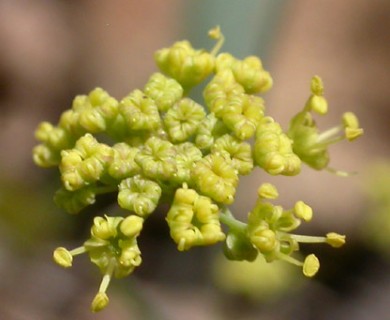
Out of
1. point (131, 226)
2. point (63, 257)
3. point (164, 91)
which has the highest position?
point (164, 91)

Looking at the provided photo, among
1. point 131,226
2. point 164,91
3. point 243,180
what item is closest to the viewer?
point 131,226

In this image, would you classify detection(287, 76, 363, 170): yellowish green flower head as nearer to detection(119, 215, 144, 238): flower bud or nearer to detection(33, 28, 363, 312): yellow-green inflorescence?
detection(33, 28, 363, 312): yellow-green inflorescence

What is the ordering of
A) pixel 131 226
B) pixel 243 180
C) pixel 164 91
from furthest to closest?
pixel 243 180, pixel 164 91, pixel 131 226

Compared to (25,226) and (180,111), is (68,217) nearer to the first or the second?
(25,226)

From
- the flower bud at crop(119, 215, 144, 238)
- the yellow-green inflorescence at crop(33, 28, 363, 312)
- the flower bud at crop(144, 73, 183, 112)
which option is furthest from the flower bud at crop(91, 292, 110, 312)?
the flower bud at crop(144, 73, 183, 112)

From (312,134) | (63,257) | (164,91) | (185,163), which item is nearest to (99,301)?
(63,257)

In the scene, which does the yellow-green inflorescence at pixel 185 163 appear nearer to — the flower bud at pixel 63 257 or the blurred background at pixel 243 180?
the flower bud at pixel 63 257

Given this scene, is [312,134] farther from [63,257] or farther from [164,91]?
[63,257]
